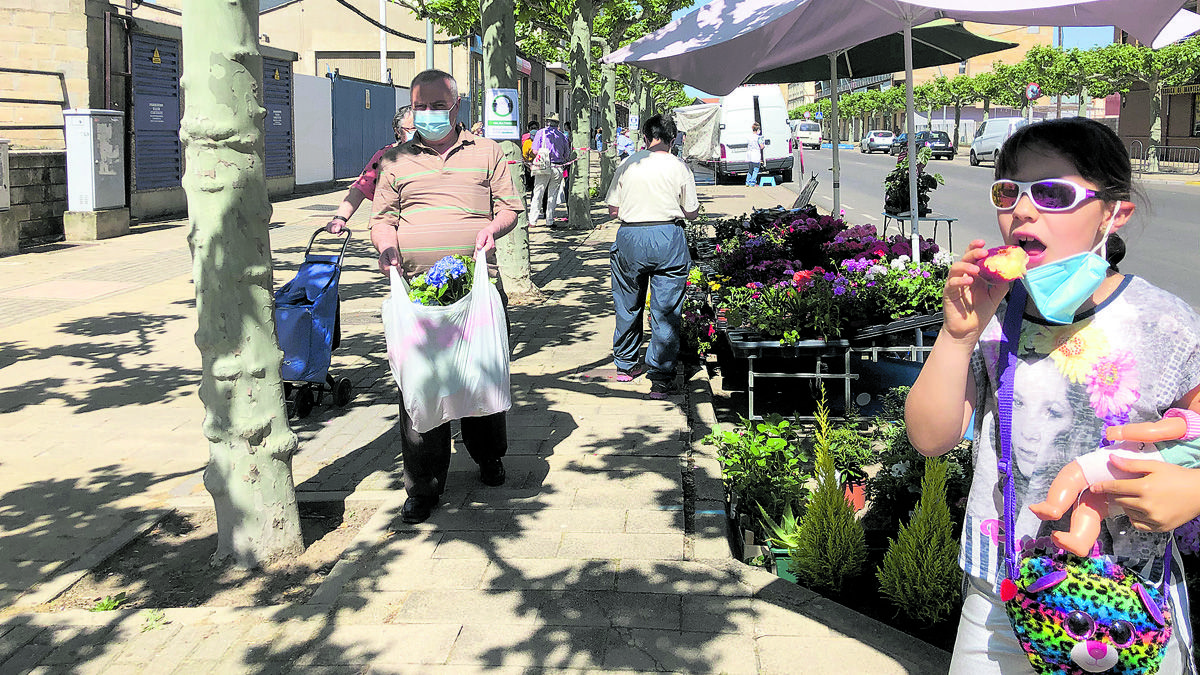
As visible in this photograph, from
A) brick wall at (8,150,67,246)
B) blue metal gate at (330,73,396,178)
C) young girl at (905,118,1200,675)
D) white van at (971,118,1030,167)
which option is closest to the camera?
young girl at (905,118,1200,675)

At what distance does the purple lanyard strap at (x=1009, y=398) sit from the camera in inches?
77.7

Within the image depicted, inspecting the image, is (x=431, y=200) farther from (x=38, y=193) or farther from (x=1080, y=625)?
(x=38, y=193)

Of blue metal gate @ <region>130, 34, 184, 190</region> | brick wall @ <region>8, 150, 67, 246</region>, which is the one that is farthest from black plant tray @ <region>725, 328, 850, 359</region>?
blue metal gate @ <region>130, 34, 184, 190</region>

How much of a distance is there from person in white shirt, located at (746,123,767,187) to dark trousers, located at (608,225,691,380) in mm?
26817

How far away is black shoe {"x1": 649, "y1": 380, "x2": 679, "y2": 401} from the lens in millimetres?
6887

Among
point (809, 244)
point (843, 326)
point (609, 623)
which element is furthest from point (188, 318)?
point (609, 623)

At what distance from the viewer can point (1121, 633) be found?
1733 millimetres

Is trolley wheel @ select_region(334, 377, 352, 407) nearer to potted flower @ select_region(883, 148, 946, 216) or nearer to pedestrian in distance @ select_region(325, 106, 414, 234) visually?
pedestrian in distance @ select_region(325, 106, 414, 234)

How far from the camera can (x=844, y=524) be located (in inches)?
148

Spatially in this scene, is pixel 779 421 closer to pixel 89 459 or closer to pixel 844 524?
pixel 844 524

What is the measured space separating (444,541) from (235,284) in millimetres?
1381

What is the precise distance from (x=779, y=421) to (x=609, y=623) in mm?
1522

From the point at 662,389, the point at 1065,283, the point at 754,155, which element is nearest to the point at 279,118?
the point at 754,155

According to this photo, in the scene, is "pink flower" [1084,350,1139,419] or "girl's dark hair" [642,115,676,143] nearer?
"pink flower" [1084,350,1139,419]
